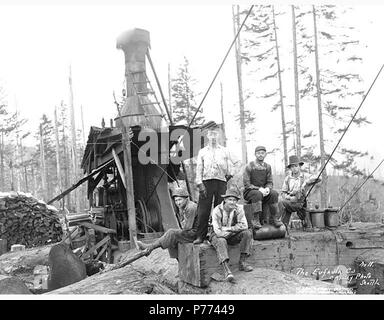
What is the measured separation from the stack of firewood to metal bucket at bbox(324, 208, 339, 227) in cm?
1032

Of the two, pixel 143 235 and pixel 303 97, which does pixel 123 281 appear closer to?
pixel 143 235

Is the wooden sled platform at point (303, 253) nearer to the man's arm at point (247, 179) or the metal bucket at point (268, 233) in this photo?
the metal bucket at point (268, 233)

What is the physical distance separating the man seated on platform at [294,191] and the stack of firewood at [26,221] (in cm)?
972

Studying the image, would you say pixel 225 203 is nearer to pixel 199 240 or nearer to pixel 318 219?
pixel 199 240

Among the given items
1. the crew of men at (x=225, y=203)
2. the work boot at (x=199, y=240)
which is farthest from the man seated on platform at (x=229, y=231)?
the work boot at (x=199, y=240)

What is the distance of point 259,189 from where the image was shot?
7.27 meters

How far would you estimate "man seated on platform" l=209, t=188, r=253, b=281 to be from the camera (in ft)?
20.2

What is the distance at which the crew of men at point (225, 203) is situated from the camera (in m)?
6.29

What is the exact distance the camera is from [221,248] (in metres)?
6.16

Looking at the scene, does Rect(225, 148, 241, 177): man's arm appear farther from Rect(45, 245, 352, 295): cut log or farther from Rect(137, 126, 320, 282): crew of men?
Rect(45, 245, 352, 295): cut log

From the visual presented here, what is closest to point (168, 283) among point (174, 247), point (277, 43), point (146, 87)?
point (174, 247)

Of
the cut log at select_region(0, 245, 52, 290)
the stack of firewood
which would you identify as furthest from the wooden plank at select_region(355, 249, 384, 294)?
the stack of firewood
